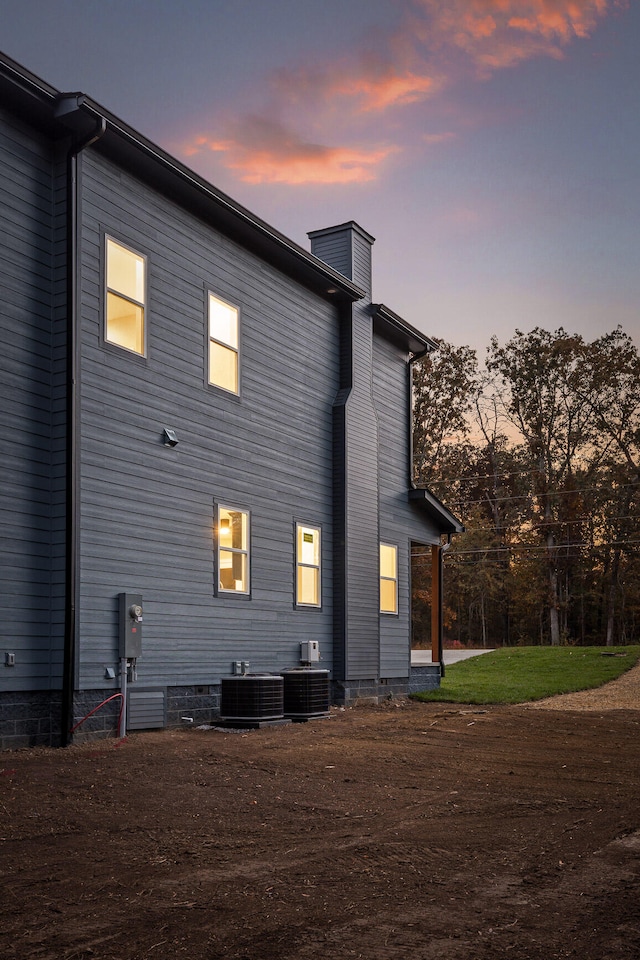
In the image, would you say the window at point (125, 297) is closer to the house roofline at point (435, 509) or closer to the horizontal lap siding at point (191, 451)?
the horizontal lap siding at point (191, 451)

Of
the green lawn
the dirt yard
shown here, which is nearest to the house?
the dirt yard

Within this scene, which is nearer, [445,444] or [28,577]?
[28,577]

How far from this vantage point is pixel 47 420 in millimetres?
10008

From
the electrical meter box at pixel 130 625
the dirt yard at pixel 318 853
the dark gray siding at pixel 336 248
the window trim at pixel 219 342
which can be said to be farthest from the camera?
the dark gray siding at pixel 336 248

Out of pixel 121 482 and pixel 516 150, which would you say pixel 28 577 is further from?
pixel 516 150

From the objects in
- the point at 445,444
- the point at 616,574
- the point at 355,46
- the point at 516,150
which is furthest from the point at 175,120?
the point at 616,574

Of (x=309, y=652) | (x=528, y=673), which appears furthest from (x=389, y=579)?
(x=528, y=673)

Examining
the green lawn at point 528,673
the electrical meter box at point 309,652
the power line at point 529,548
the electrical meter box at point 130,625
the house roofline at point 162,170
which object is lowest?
the green lawn at point 528,673

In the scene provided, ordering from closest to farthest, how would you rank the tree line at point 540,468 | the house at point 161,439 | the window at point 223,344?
the house at point 161,439
the window at point 223,344
the tree line at point 540,468

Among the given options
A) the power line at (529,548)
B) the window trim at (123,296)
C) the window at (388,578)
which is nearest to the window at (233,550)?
the window trim at (123,296)

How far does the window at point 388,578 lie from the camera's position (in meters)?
17.4

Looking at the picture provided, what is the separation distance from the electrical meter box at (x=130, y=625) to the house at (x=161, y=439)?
0.03 meters

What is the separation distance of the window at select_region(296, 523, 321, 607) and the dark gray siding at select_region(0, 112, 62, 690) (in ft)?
17.7

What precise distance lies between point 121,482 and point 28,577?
1.70 metres
